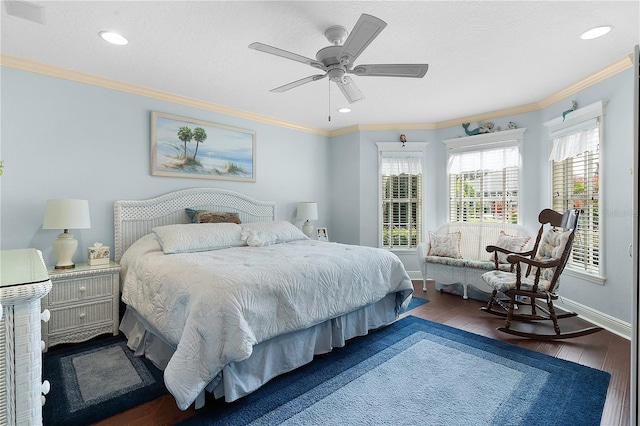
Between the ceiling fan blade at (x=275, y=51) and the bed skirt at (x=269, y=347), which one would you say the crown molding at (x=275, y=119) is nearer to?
the ceiling fan blade at (x=275, y=51)

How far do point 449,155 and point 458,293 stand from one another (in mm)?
2134

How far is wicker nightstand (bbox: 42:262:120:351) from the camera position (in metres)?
2.68

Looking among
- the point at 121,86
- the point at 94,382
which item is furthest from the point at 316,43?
the point at 94,382

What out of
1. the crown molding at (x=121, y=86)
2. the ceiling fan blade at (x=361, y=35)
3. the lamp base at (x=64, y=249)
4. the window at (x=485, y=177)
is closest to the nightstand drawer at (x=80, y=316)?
the lamp base at (x=64, y=249)

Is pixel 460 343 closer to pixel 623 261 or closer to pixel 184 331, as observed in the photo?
pixel 623 261

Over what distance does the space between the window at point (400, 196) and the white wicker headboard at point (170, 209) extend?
2032mm

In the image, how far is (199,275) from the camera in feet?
6.98

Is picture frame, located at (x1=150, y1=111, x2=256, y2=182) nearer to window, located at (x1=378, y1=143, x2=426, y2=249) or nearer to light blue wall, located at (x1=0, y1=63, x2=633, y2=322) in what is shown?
light blue wall, located at (x1=0, y1=63, x2=633, y2=322)

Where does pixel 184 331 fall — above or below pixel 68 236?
Result: below

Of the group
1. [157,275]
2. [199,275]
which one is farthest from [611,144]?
[157,275]

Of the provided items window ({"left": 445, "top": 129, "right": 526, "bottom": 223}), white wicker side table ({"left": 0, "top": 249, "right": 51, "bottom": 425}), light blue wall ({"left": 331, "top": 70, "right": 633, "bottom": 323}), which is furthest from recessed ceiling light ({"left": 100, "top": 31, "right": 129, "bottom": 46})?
window ({"left": 445, "top": 129, "right": 526, "bottom": 223})

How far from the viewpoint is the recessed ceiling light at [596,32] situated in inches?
94.3

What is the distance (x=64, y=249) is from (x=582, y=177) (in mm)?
5312

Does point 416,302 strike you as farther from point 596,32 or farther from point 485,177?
point 596,32
